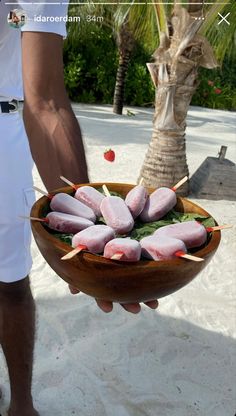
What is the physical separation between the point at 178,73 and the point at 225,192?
154 cm

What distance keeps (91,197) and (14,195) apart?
1.20 ft

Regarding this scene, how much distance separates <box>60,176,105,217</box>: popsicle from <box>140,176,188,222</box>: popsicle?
12 centimetres

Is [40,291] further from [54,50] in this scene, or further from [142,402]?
[54,50]

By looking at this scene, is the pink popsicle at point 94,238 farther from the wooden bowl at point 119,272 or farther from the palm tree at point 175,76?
the palm tree at point 175,76

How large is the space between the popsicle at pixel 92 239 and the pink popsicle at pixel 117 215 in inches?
1.6

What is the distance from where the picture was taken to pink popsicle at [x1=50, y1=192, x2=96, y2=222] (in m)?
1.20

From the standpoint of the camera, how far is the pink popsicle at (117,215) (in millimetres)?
1137

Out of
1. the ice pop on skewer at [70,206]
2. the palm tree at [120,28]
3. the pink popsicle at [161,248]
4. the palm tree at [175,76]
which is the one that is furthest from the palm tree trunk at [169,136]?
the pink popsicle at [161,248]

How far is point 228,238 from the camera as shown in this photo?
4426 mm

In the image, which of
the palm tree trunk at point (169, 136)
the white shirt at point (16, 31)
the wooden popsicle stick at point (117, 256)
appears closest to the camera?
the wooden popsicle stick at point (117, 256)

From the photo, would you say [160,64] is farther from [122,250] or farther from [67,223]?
[122,250]

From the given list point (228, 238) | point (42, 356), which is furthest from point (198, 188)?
point (42, 356)

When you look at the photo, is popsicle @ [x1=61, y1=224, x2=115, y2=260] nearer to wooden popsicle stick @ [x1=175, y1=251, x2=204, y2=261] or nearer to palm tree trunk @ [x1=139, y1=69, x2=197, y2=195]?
wooden popsicle stick @ [x1=175, y1=251, x2=204, y2=261]

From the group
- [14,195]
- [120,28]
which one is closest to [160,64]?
[14,195]
